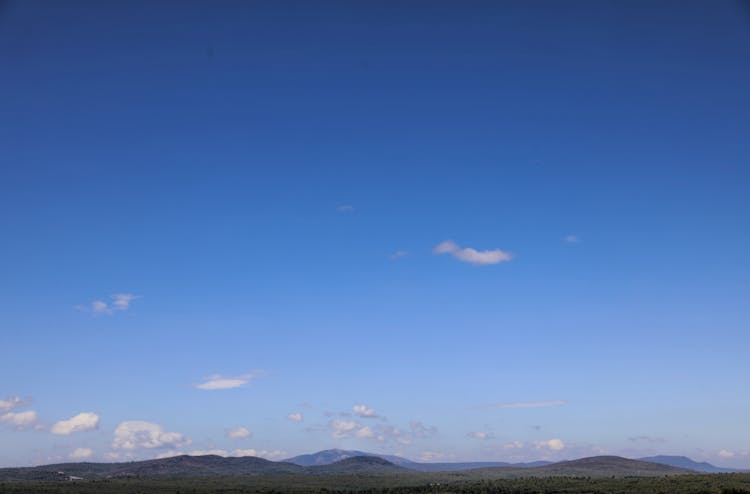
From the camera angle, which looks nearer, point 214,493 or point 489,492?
point 489,492

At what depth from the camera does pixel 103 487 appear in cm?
17725

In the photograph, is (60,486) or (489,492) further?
(60,486)

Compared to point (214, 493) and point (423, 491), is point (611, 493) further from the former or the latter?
point (214, 493)

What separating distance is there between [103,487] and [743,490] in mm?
146730

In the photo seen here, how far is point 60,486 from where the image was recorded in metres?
174

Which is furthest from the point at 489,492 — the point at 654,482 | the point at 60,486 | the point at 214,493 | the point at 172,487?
the point at 60,486

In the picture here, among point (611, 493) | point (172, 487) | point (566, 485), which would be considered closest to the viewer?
point (611, 493)

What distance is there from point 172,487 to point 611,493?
115527 mm

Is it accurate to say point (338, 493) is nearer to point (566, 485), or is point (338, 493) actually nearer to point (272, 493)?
point (272, 493)

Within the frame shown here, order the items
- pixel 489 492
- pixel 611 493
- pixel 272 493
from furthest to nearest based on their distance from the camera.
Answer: pixel 272 493
pixel 489 492
pixel 611 493

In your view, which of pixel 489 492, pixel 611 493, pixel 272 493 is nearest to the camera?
pixel 611 493

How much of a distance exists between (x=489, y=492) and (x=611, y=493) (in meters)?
25.9

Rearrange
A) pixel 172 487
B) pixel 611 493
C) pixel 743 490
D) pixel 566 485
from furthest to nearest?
pixel 172 487
pixel 566 485
pixel 611 493
pixel 743 490

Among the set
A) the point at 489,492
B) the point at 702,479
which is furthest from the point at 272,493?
the point at 702,479
